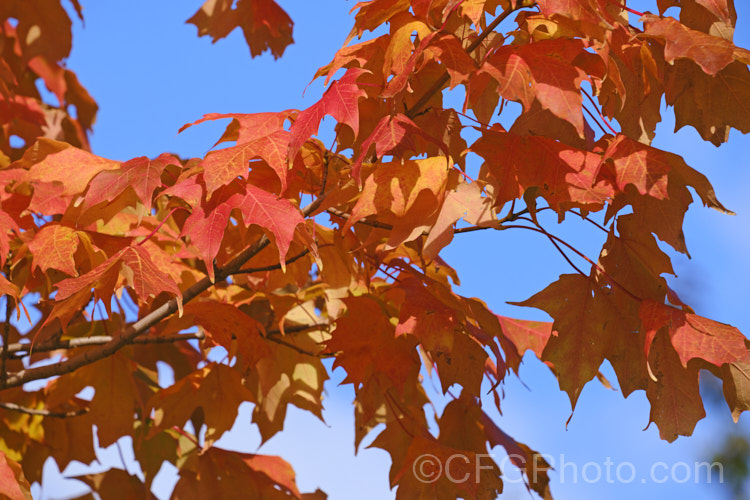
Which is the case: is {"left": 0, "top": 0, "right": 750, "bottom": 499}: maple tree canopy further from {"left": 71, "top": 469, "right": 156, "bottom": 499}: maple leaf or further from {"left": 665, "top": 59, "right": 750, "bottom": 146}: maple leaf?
{"left": 71, "top": 469, "right": 156, "bottom": 499}: maple leaf

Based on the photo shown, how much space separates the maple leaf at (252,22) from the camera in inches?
116

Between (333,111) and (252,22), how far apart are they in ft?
6.19

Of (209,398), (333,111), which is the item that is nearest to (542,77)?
(333,111)

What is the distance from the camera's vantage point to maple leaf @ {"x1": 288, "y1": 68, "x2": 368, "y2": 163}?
126cm

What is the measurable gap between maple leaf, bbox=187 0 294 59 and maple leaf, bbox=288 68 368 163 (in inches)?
69.8

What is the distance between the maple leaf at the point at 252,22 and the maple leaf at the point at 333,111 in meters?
1.77

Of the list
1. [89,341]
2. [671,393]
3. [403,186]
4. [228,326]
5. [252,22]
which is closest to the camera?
[403,186]

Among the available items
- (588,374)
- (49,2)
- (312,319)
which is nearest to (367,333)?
(312,319)

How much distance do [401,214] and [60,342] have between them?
0.98 metres

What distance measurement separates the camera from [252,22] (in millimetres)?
2982

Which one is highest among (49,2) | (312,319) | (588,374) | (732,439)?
(732,439)

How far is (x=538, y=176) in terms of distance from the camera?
132cm

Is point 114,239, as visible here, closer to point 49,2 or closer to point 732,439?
point 49,2

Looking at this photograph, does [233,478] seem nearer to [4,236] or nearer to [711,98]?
[4,236]
